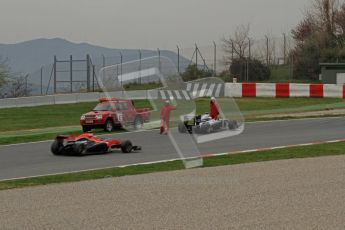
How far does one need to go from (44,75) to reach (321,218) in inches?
1425

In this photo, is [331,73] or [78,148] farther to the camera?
[331,73]

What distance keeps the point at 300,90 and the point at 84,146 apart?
71.5 feet

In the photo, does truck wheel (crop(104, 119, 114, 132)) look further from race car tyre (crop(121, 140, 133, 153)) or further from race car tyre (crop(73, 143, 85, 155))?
race car tyre (crop(73, 143, 85, 155))

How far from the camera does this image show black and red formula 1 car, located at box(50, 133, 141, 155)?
16625 mm

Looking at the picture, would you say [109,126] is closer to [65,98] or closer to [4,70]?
[65,98]

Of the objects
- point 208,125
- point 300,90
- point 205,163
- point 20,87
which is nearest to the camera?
point 205,163

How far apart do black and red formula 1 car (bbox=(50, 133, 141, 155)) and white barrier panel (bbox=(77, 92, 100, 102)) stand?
73.7ft

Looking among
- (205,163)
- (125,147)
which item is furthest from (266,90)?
(205,163)

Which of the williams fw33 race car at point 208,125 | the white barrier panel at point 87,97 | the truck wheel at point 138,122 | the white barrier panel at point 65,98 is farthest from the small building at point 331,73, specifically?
the williams fw33 race car at point 208,125

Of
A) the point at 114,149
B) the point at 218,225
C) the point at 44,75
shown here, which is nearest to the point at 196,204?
the point at 218,225

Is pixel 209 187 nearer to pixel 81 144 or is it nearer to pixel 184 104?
pixel 184 104

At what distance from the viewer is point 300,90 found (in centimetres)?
3656

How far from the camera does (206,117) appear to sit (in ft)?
65.5

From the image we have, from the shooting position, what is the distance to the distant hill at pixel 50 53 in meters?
38.3
